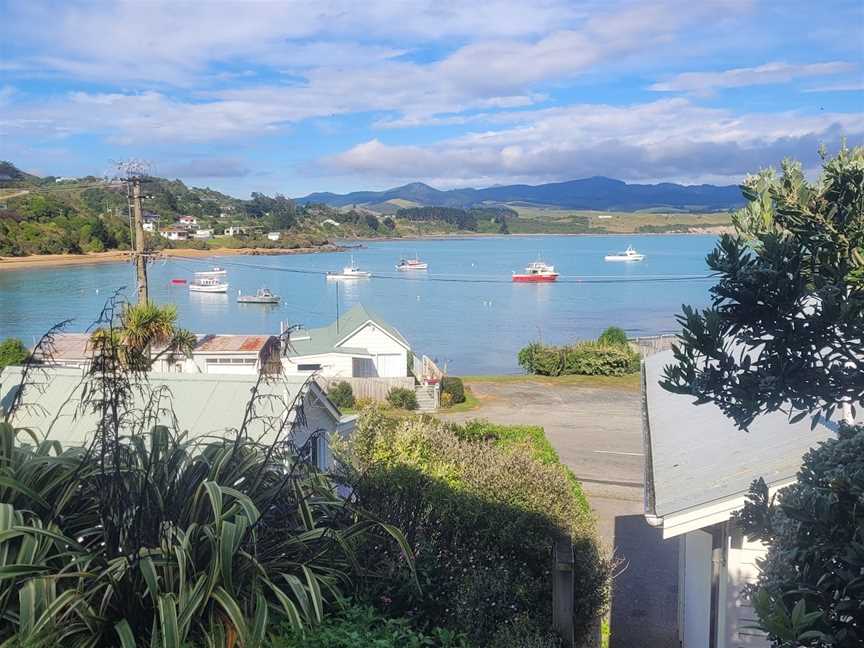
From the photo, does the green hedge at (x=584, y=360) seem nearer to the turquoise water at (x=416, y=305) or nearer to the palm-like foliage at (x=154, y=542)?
the turquoise water at (x=416, y=305)

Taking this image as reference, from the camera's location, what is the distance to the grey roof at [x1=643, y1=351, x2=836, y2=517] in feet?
19.9

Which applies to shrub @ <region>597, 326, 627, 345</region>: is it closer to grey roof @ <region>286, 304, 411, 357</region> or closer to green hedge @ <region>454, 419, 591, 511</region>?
grey roof @ <region>286, 304, 411, 357</region>

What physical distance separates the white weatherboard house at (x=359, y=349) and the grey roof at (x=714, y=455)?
73.0 ft

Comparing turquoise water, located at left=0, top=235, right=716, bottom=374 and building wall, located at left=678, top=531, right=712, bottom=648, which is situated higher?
building wall, located at left=678, top=531, right=712, bottom=648

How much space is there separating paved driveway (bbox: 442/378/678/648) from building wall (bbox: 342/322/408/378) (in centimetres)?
320

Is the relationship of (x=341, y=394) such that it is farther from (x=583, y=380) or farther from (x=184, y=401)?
(x=184, y=401)

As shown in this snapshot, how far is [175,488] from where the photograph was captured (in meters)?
4.98

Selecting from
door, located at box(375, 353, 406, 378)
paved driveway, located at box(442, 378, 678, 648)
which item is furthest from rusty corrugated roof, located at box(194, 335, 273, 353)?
door, located at box(375, 353, 406, 378)

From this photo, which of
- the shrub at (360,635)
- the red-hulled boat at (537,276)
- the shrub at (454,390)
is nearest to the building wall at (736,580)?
the shrub at (360,635)

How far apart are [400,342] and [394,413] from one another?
7254mm

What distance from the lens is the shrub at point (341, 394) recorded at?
91.5 ft

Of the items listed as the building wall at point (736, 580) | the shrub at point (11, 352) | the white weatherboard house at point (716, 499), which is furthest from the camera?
the shrub at point (11, 352)

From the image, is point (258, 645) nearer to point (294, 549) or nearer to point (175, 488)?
point (294, 549)

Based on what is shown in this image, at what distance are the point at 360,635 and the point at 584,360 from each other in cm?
3161
